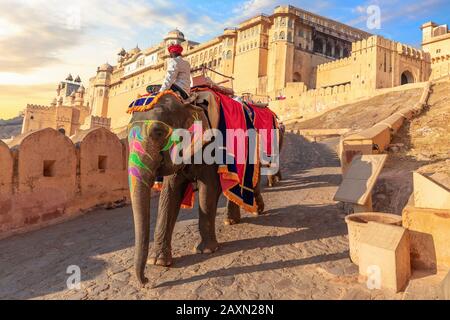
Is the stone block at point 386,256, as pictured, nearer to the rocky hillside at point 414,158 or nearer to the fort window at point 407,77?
the rocky hillside at point 414,158

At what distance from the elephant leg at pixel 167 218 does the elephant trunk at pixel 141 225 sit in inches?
24.5

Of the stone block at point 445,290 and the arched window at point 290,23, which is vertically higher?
the arched window at point 290,23

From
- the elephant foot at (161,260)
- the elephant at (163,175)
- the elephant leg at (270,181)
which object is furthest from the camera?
the elephant leg at (270,181)

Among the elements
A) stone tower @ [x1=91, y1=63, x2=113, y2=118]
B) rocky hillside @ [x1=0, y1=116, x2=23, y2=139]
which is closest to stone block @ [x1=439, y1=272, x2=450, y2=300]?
stone tower @ [x1=91, y1=63, x2=113, y2=118]

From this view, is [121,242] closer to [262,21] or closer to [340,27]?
[262,21]

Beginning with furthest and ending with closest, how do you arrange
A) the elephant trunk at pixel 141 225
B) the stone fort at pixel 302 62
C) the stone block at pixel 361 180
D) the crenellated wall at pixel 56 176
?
the stone fort at pixel 302 62
the crenellated wall at pixel 56 176
the stone block at pixel 361 180
the elephant trunk at pixel 141 225

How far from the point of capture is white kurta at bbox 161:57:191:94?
4.48 metres

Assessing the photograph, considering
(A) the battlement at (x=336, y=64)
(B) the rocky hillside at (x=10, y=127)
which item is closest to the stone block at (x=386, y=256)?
(A) the battlement at (x=336, y=64)

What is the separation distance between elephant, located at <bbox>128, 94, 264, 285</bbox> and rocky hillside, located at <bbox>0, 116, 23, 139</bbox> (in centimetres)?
9785

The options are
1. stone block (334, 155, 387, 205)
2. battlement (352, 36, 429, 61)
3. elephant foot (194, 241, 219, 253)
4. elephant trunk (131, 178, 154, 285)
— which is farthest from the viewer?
battlement (352, 36, 429, 61)

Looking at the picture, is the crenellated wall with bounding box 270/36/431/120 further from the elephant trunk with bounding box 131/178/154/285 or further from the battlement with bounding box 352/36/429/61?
the elephant trunk with bounding box 131/178/154/285

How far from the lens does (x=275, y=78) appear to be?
50344 mm

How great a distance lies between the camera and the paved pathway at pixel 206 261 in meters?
3.73
